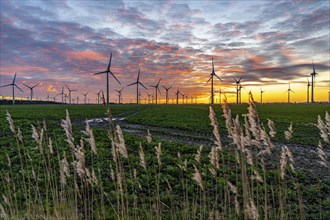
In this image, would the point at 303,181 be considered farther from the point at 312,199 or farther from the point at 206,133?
the point at 206,133

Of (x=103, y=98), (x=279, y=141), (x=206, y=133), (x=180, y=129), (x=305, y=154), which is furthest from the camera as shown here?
(x=180, y=129)

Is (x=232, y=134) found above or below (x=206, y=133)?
above

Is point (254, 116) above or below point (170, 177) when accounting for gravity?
above

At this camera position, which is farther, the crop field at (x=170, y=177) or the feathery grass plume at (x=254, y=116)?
the crop field at (x=170, y=177)

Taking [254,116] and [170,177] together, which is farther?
[170,177]

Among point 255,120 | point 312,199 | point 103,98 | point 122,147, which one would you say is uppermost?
point 103,98

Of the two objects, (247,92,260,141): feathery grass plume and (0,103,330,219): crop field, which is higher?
(247,92,260,141): feathery grass plume

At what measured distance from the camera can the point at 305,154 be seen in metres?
18.4

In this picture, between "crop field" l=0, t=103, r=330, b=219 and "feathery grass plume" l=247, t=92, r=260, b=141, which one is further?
"crop field" l=0, t=103, r=330, b=219

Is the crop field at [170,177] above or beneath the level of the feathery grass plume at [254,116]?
beneath

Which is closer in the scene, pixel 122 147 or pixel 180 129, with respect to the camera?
pixel 122 147

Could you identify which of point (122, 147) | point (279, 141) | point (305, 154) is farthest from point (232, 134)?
point (279, 141)

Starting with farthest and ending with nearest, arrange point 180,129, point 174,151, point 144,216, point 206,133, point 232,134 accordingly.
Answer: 1. point 180,129
2. point 206,133
3. point 174,151
4. point 144,216
5. point 232,134

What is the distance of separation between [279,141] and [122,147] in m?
21.9
